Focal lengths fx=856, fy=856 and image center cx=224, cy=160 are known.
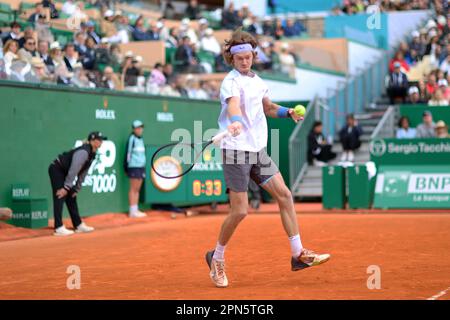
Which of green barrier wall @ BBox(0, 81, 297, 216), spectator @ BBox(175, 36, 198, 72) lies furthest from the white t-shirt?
spectator @ BBox(175, 36, 198, 72)

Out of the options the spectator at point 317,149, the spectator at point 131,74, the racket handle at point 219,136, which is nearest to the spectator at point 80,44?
the spectator at point 131,74

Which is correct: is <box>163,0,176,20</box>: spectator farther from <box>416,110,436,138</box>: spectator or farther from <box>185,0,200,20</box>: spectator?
<box>416,110,436,138</box>: spectator

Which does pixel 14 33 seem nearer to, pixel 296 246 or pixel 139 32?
Result: pixel 139 32

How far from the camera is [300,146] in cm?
2442

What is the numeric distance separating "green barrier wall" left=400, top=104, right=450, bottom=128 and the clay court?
24.9ft

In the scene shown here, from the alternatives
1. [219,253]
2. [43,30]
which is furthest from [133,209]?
[219,253]

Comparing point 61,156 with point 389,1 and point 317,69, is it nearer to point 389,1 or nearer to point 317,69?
point 317,69

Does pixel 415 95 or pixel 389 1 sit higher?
pixel 389 1

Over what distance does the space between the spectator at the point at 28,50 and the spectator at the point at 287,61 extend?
40.0 feet

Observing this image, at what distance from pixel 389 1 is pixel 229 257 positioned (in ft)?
91.1

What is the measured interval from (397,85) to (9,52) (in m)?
15.1

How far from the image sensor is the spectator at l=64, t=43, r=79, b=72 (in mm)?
17461

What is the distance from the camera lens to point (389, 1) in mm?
36750
